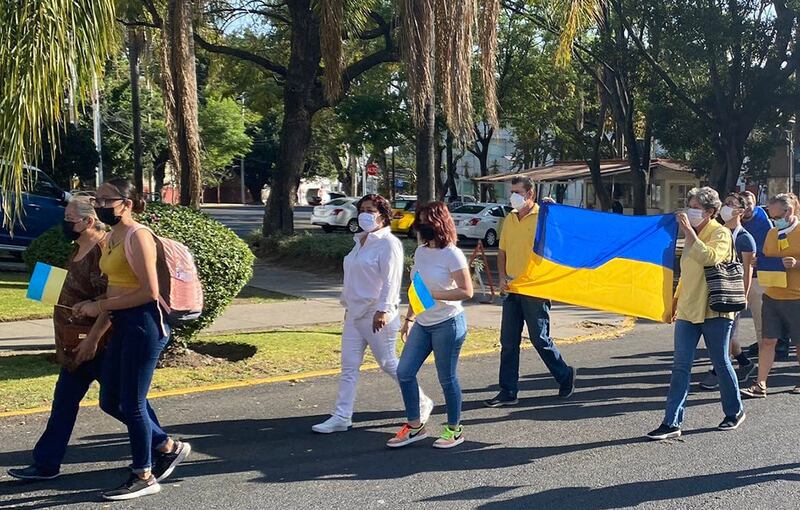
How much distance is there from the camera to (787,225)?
7898 mm

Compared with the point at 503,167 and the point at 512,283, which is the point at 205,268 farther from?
the point at 503,167

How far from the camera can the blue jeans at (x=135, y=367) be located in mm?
4977

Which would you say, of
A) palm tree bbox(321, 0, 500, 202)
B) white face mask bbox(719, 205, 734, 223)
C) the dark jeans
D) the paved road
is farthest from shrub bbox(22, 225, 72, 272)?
white face mask bbox(719, 205, 734, 223)

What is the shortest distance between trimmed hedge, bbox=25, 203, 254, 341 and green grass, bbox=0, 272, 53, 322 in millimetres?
3276

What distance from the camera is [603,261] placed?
7984 millimetres

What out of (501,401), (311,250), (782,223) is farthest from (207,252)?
(311,250)

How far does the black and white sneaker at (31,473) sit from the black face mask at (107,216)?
1.54 m

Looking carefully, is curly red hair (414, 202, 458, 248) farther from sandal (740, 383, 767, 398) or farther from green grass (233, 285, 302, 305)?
green grass (233, 285, 302, 305)

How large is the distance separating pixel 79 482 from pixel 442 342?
2410 millimetres

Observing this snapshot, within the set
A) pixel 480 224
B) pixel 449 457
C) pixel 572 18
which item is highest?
pixel 572 18

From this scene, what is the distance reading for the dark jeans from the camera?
7355 mm

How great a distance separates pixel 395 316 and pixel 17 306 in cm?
773

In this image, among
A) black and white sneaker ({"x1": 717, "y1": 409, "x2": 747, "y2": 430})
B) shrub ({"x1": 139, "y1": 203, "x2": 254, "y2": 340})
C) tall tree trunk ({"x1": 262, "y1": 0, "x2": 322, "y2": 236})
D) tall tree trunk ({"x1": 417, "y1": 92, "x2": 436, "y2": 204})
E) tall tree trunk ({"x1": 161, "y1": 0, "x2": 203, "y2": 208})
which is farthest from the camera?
tall tree trunk ({"x1": 262, "y1": 0, "x2": 322, "y2": 236})

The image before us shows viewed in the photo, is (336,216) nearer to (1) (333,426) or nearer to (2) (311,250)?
(2) (311,250)
